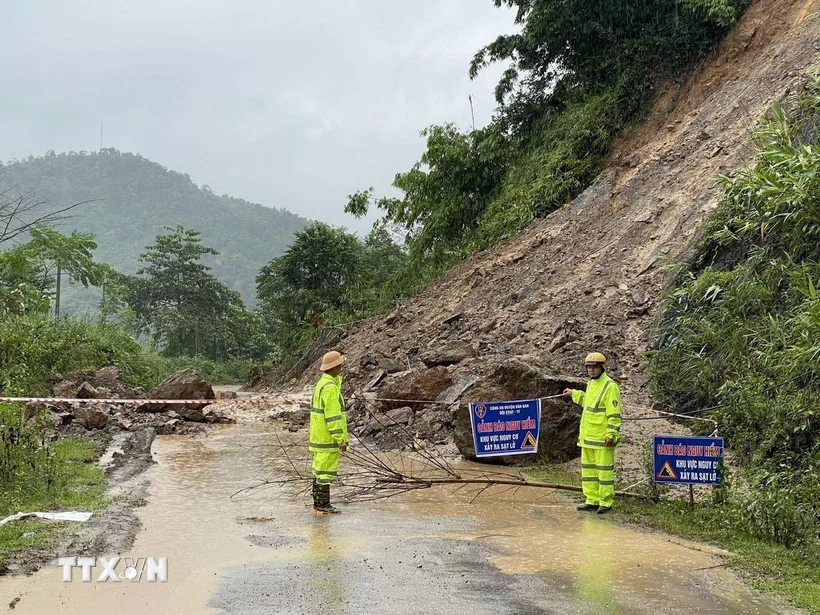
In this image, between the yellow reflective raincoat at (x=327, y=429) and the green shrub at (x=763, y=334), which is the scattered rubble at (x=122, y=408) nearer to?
the yellow reflective raincoat at (x=327, y=429)

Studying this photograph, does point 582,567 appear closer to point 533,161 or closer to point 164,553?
point 164,553

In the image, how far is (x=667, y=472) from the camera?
718cm

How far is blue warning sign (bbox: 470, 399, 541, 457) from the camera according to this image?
865 centimetres

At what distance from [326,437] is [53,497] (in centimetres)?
261

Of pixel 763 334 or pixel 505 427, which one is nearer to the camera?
pixel 505 427

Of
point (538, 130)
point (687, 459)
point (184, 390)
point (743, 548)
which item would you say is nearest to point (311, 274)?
point (538, 130)

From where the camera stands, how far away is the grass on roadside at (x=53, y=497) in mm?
5695

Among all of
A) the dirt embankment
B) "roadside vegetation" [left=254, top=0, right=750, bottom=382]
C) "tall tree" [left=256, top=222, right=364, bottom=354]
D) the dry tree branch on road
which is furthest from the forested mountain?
the dry tree branch on road

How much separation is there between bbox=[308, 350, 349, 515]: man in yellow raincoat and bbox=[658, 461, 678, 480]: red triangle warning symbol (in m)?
2.91

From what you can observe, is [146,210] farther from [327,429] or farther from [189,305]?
[327,429]

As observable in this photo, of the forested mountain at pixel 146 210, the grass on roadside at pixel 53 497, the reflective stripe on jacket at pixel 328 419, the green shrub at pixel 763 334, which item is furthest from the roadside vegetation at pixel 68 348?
the forested mountain at pixel 146 210

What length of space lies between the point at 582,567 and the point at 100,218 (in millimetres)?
129735

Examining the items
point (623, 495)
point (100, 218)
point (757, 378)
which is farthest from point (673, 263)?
point (100, 218)

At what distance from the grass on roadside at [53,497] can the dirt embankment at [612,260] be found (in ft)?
15.6
